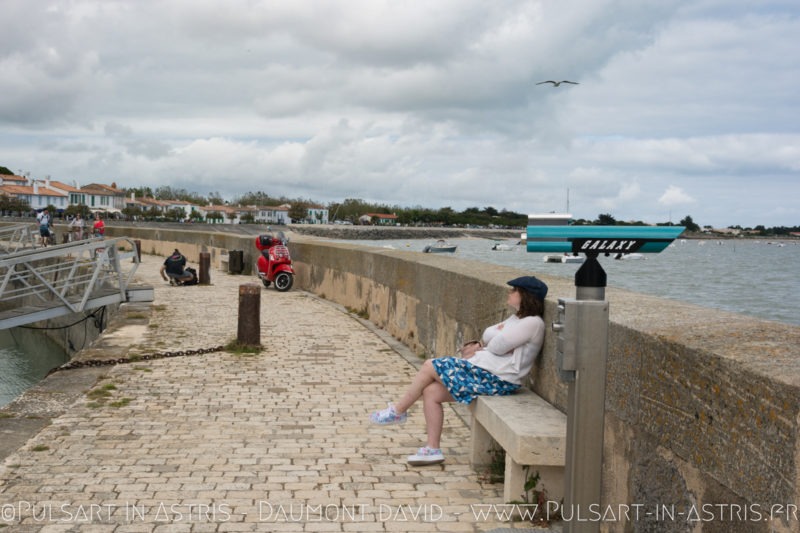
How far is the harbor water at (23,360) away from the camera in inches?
643

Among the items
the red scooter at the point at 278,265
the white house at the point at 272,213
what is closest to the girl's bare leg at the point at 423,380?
the red scooter at the point at 278,265

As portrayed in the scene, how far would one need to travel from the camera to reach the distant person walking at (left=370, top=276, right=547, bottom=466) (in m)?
4.98

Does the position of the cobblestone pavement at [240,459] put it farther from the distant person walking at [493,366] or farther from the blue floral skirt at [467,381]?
the blue floral skirt at [467,381]

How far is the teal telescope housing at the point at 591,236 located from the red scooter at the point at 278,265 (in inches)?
548

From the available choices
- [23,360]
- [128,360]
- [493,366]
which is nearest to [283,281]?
[23,360]

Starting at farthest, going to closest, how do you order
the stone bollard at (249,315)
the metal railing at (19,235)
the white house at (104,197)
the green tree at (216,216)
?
the green tree at (216,216) < the white house at (104,197) < the metal railing at (19,235) < the stone bollard at (249,315)

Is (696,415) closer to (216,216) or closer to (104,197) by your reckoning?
(104,197)

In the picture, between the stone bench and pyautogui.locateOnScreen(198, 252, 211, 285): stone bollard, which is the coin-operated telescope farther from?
pyautogui.locateOnScreen(198, 252, 211, 285): stone bollard

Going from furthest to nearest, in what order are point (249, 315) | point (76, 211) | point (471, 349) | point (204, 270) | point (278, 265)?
point (76, 211)
point (204, 270)
point (278, 265)
point (249, 315)
point (471, 349)

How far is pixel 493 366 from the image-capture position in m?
5.11

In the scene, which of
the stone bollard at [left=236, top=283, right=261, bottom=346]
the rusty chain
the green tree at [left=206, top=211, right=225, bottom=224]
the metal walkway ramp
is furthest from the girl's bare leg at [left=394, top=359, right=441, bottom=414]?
the green tree at [left=206, top=211, right=225, bottom=224]

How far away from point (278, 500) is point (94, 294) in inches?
401

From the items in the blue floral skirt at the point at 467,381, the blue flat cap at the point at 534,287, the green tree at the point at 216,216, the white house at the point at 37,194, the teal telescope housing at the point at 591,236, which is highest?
the white house at the point at 37,194

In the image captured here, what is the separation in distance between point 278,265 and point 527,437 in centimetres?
1321
